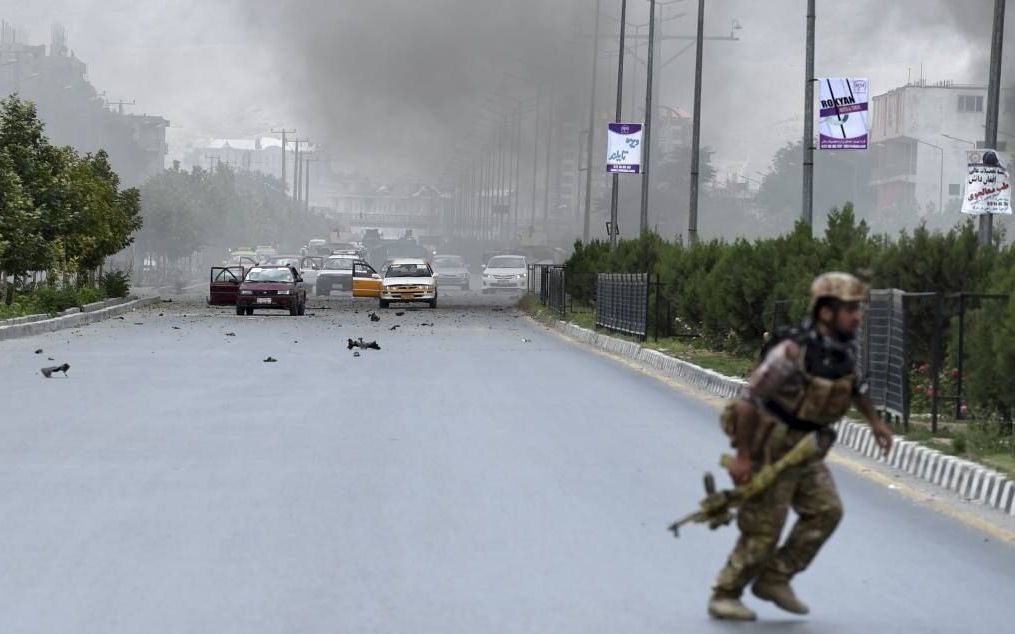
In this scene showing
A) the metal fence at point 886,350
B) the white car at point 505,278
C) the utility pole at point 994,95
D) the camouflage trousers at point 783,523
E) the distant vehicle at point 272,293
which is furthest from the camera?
the white car at point 505,278

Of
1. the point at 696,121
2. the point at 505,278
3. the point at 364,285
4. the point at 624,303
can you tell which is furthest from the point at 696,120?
the point at 505,278

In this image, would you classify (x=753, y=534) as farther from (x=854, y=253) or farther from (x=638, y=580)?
(x=854, y=253)

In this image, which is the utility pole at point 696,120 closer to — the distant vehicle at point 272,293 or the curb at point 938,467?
the distant vehicle at point 272,293

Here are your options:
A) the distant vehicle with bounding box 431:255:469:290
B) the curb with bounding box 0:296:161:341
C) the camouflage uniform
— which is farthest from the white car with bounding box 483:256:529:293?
the camouflage uniform

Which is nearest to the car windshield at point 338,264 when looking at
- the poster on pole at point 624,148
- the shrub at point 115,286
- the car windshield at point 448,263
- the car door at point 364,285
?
the car door at point 364,285

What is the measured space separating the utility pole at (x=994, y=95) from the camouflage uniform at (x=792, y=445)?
1645 cm

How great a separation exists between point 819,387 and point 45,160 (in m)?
41.8

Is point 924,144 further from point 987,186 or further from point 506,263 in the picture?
point 987,186

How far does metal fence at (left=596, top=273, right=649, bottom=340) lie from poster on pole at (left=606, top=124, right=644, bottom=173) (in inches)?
361

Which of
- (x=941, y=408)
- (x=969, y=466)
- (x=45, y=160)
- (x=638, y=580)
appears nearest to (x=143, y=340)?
(x=45, y=160)

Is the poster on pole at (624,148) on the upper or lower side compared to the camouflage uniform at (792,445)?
upper

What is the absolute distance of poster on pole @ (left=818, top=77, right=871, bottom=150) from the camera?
3006 centimetres

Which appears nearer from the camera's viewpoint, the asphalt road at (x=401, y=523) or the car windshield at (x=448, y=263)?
the asphalt road at (x=401, y=523)

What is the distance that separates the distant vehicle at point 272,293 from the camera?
162 ft
